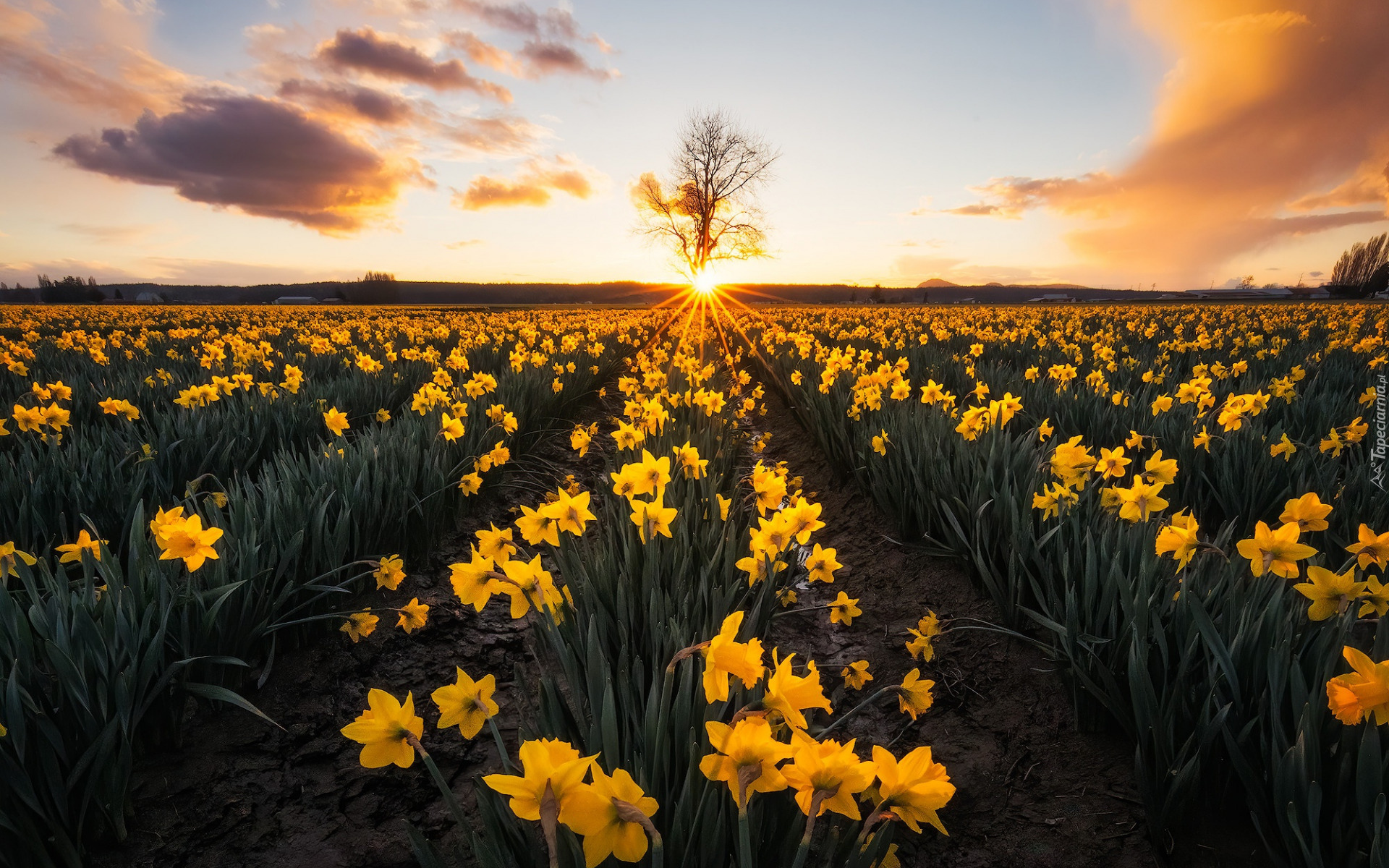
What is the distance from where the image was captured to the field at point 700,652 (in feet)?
3.75

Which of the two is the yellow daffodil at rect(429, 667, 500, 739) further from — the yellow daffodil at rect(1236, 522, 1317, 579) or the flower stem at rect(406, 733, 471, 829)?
the yellow daffodil at rect(1236, 522, 1317, 579)

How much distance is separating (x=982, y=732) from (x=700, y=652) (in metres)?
1.55

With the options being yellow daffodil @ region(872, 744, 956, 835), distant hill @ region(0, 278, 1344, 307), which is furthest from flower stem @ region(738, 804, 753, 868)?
distant hill @ region(0, 278, 1344, 307)

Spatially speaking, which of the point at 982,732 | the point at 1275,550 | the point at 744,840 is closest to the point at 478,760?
the point at 744,840

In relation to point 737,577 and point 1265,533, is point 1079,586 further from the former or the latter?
point 737,577

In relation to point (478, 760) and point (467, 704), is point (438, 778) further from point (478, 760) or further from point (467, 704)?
point (478, 760)

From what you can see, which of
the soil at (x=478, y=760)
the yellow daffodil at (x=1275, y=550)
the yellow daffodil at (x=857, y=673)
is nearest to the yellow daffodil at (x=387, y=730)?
the soil at (x=478, y=760)

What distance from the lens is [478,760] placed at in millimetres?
1965

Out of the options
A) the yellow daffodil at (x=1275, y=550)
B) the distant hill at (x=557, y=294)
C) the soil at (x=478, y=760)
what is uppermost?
the distant hill at (x=557, y=294)

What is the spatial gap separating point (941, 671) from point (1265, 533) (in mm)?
1217

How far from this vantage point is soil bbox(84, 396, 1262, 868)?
5.32 feet

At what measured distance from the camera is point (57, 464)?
9.45ft

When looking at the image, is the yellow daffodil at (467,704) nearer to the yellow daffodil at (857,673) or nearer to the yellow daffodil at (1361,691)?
the yellow daffodil at (857,673)

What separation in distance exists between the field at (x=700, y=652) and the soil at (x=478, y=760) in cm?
1
